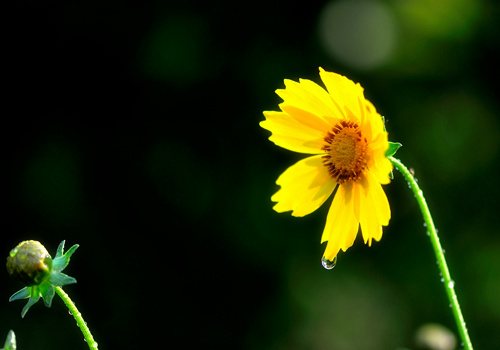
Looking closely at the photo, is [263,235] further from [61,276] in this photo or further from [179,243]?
[61,276]

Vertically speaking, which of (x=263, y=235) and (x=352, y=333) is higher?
(x=263, y=235)

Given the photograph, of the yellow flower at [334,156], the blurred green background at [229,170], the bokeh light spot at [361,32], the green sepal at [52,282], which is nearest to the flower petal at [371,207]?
the yellow flower at [334,156]

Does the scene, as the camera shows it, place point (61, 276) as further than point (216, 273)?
No

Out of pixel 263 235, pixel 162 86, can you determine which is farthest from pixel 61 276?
pixel 162 86

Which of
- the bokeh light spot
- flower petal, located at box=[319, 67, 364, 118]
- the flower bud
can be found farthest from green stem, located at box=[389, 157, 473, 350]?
the bokeh light spot

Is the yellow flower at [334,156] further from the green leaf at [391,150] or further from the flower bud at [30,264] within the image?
the flower bud at [30,264]

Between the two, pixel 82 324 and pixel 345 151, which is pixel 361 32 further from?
pixel 82 324

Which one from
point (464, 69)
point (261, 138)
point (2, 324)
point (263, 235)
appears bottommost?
point (2, 324)
